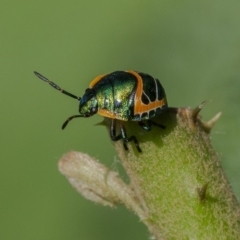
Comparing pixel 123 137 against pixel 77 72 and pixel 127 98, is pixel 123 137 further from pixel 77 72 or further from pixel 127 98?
pixel 77 72

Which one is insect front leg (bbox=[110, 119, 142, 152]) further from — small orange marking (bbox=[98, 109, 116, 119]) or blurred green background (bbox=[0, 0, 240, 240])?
blurred green background (bbox=[0, 0, 240, 240])

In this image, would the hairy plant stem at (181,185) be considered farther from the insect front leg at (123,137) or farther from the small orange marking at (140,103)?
the small orange marking at (140,103)

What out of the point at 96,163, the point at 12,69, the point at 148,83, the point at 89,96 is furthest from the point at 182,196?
the point at 12,69

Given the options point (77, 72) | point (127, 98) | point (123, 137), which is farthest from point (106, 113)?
point (77, 72)

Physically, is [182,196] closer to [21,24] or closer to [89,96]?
[89,96]

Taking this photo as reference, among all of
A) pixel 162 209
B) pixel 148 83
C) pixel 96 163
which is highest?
pixel 148 83

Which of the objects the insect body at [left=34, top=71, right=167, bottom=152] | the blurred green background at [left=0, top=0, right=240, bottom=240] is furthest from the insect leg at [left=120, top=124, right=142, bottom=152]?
the blurred green background at [left=0, top=0, right=240, bottom=240]
